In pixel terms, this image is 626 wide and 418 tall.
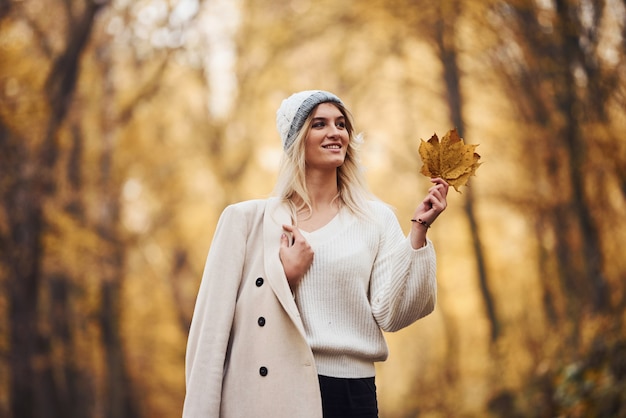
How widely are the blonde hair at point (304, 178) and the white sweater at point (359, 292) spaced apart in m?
0.14

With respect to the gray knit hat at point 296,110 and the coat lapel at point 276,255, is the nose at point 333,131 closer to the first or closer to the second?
the gray knit hat at point 296,110

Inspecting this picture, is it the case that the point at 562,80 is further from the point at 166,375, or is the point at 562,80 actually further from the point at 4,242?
the point at 166,375

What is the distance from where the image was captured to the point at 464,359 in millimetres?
21766

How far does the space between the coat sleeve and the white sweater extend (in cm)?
28

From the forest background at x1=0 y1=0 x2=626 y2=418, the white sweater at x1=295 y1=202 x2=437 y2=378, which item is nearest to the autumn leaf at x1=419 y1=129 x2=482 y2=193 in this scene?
the white sweater at x1=295 y1=202 x2=437 y2=378

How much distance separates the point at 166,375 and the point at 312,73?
360 inches

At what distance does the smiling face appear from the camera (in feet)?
11.6

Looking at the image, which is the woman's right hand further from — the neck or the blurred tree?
the blurred tree

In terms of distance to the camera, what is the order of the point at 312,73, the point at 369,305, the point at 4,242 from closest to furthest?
the point at 369,305 < the point at 4,242 < the point at 312,73

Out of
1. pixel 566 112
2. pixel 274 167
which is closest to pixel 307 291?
pixel 566 112

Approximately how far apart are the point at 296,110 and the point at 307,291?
0.75 m

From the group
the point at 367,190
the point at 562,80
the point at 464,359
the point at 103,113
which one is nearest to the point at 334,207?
the point at 367,190

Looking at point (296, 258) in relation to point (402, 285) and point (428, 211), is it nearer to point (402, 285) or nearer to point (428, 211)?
point (402, 285)

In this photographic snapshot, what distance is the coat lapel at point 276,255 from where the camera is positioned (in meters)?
3.25
